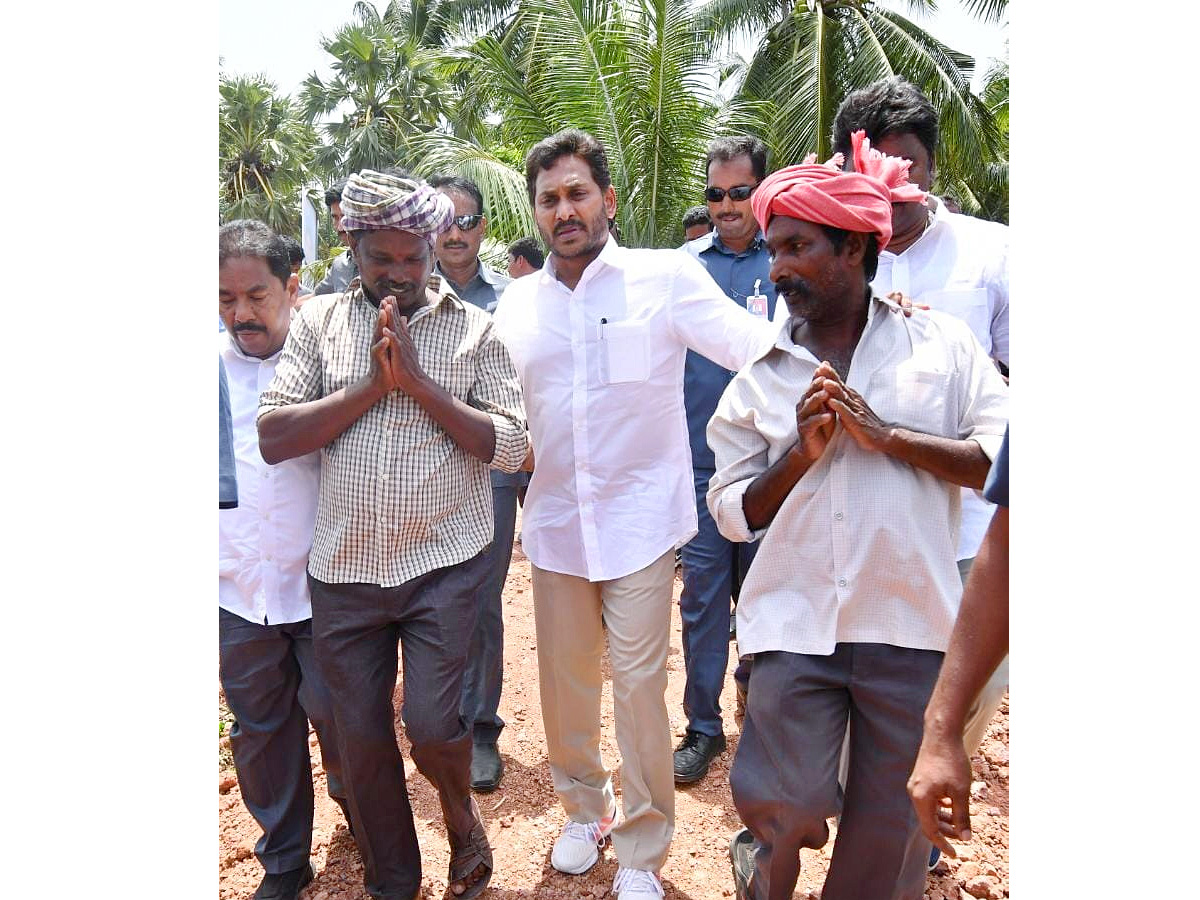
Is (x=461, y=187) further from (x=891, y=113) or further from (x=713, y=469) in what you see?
(x=891, y=113)

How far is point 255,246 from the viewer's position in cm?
332

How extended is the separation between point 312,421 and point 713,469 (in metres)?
2.41

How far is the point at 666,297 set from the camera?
3.55 metres

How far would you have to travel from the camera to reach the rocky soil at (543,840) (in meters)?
3.50

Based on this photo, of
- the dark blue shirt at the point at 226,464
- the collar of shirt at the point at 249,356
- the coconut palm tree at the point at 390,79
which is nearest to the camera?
the dark blue shirt at the point at 226,464

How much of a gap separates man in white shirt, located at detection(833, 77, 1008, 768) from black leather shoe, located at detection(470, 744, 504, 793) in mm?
2538

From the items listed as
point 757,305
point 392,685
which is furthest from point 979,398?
point 757,305

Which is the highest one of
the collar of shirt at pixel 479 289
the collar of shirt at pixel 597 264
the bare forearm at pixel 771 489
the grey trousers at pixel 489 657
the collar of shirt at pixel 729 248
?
the collar of shirt at pixel 729 248

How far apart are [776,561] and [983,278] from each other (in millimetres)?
1225

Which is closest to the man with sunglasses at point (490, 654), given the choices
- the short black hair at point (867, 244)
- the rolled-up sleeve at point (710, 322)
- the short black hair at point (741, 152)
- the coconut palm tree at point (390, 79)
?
the rolled-up sleeve at point (710, 322)

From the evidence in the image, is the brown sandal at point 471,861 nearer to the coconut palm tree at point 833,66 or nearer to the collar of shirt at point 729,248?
the collar of shirt at point 729,248

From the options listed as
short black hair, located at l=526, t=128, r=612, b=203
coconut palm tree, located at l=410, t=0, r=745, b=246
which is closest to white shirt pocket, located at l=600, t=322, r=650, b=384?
short black hair, located at l=526, t=128, r=612, b=203

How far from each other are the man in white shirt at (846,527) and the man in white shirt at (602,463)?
2.27 ft

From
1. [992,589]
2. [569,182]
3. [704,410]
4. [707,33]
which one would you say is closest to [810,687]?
[992,589]
